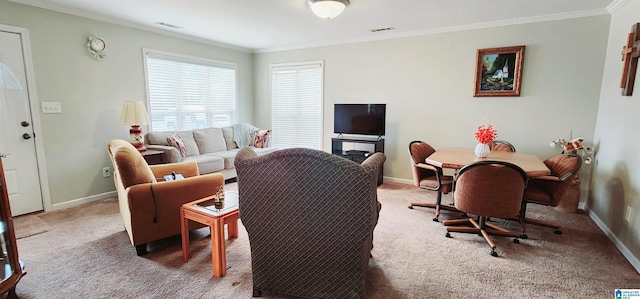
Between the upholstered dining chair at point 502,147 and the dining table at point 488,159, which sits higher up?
the upholstered dining chair at point 502,147

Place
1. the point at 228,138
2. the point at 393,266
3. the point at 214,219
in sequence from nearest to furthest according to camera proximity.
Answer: the point at 214,219, the point at 393,266, the point at 228,138

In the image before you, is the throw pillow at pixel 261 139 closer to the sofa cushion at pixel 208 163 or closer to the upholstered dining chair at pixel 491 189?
the sofa cushion at pixel 208 163

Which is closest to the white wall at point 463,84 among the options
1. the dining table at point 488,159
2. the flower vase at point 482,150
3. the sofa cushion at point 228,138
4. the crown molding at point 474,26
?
the crown molding at point 474,26

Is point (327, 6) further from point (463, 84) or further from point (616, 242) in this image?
point (616, 242)

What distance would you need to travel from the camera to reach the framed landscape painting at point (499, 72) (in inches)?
149

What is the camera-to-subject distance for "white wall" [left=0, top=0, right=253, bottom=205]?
3305 millimetres

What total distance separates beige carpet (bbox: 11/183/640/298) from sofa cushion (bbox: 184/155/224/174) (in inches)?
47.8

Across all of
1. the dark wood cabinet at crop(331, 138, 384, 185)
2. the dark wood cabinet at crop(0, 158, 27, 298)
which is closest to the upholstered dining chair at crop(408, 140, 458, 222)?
the dark wood cabinet at crop(331, 138, 384, 185)

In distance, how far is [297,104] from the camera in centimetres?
566

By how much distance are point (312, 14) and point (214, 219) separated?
8.74 ft

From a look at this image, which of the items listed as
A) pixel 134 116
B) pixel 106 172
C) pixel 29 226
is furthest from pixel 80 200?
A: pixel 134 116

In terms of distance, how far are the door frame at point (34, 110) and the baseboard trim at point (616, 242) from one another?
5.72 metres

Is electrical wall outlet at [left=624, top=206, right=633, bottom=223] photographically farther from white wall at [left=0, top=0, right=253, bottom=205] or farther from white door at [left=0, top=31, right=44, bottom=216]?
white door at [left=0, top=31, right=44, bottom=216]

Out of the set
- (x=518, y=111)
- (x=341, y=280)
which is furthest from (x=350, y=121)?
(x=341, y=280)
